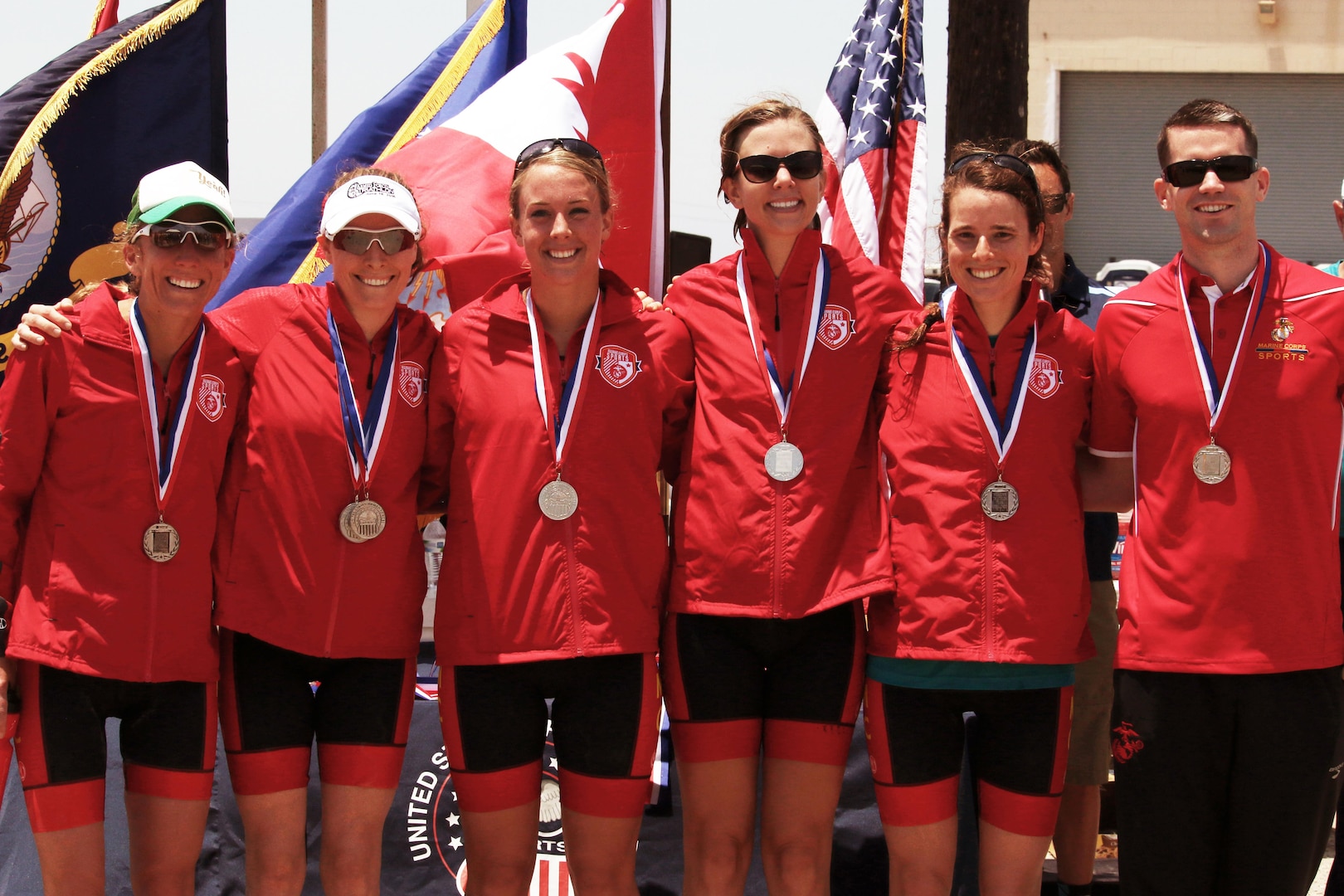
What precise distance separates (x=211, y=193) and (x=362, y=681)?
1.36 m

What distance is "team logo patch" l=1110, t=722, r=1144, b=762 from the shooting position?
10.2 ft

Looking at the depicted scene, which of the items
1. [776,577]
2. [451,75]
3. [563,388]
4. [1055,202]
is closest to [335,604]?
[563,388]

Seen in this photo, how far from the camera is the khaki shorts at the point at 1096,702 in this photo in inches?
161

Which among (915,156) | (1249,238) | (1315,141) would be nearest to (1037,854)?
(1249,238)

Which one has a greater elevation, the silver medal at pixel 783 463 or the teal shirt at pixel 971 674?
the silver medal at pixel 783 463

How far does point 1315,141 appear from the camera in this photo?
82.9ft

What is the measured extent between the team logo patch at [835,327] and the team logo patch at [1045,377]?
1.59 feet

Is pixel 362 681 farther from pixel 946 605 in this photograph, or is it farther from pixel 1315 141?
pixel 1315 141

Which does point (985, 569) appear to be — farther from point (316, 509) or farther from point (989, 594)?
point (316, 509)

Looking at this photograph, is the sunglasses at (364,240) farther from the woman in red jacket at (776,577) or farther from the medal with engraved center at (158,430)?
the woman in red jacket at (776,577)

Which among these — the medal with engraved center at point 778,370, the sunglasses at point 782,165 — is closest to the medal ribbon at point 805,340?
the medal with engraved center at point 778,370

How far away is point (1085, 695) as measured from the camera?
413 centimetres

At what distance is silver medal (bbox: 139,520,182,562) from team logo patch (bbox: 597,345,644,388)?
3.85 ft

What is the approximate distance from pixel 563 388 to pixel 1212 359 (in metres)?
1.65
